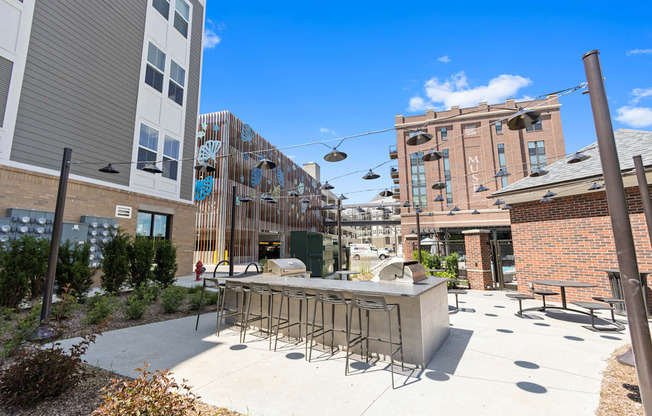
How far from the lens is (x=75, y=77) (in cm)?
1070

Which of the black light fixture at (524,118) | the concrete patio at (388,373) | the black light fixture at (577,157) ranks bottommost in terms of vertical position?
the concrete patio at (388,373)

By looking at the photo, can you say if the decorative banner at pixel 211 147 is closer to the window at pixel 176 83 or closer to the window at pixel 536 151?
the window at pixel 176 83

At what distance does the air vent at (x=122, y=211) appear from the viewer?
11.9m

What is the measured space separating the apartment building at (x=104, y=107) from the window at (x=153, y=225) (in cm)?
5

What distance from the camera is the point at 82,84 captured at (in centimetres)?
1093

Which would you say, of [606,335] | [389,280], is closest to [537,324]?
[606,335]

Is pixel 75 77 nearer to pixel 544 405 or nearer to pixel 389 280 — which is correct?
pixel 389 280

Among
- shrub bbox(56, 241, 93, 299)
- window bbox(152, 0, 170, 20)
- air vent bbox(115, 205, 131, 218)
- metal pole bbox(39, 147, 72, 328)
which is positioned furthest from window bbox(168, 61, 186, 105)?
metal pole bbox(39, 147, 72, 328)

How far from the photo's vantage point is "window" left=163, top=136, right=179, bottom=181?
46.9ft

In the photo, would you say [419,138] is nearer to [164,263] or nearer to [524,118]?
[524,118]

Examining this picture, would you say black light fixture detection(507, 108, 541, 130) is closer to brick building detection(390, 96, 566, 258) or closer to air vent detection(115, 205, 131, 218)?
air vent detection(115, 205, 131, 218)

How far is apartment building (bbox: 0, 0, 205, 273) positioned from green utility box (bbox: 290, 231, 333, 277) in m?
6.00

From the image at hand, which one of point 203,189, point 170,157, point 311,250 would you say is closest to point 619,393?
point 311,250

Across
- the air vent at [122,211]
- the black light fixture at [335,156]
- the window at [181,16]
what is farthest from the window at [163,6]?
the black light fixture at [335,156]
